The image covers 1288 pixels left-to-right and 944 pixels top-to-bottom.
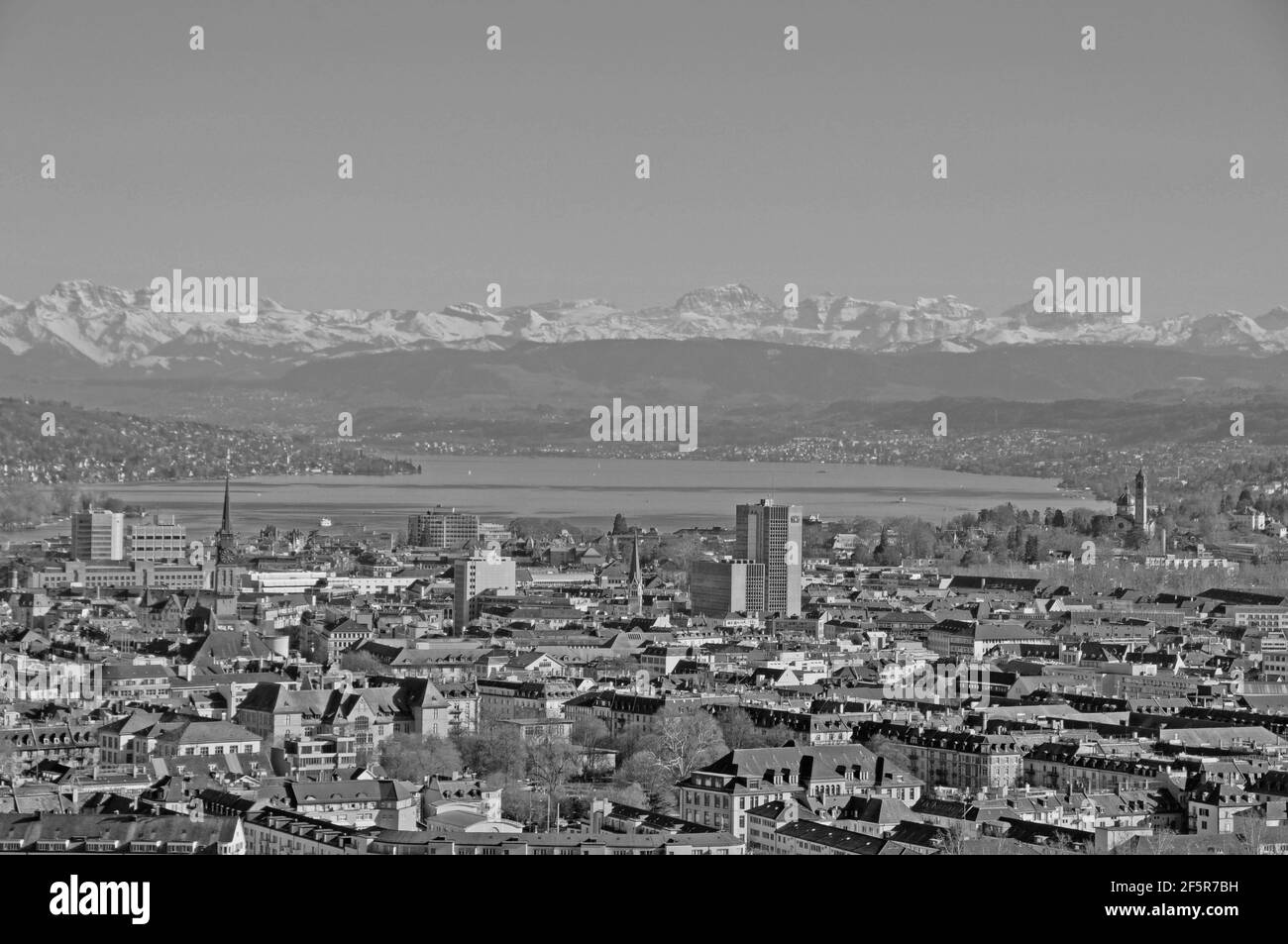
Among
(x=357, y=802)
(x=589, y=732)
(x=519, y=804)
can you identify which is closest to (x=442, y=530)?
(x=589, y=732)

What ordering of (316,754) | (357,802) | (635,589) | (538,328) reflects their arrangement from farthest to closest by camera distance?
1. (538,328)
2. (635,589)
3. (316,754)
4. (357,802)

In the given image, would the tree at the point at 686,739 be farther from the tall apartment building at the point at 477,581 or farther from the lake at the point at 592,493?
the lake at the point at 592,493

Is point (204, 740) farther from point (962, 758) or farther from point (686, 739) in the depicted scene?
point (962, 758)

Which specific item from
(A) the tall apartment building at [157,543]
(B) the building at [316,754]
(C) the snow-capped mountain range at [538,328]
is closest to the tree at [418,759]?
(B) the building at [316,754]

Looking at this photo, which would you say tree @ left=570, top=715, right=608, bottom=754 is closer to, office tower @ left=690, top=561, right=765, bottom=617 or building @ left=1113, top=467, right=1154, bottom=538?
office tower @ left=690, top=561, right=765, bottom=617
